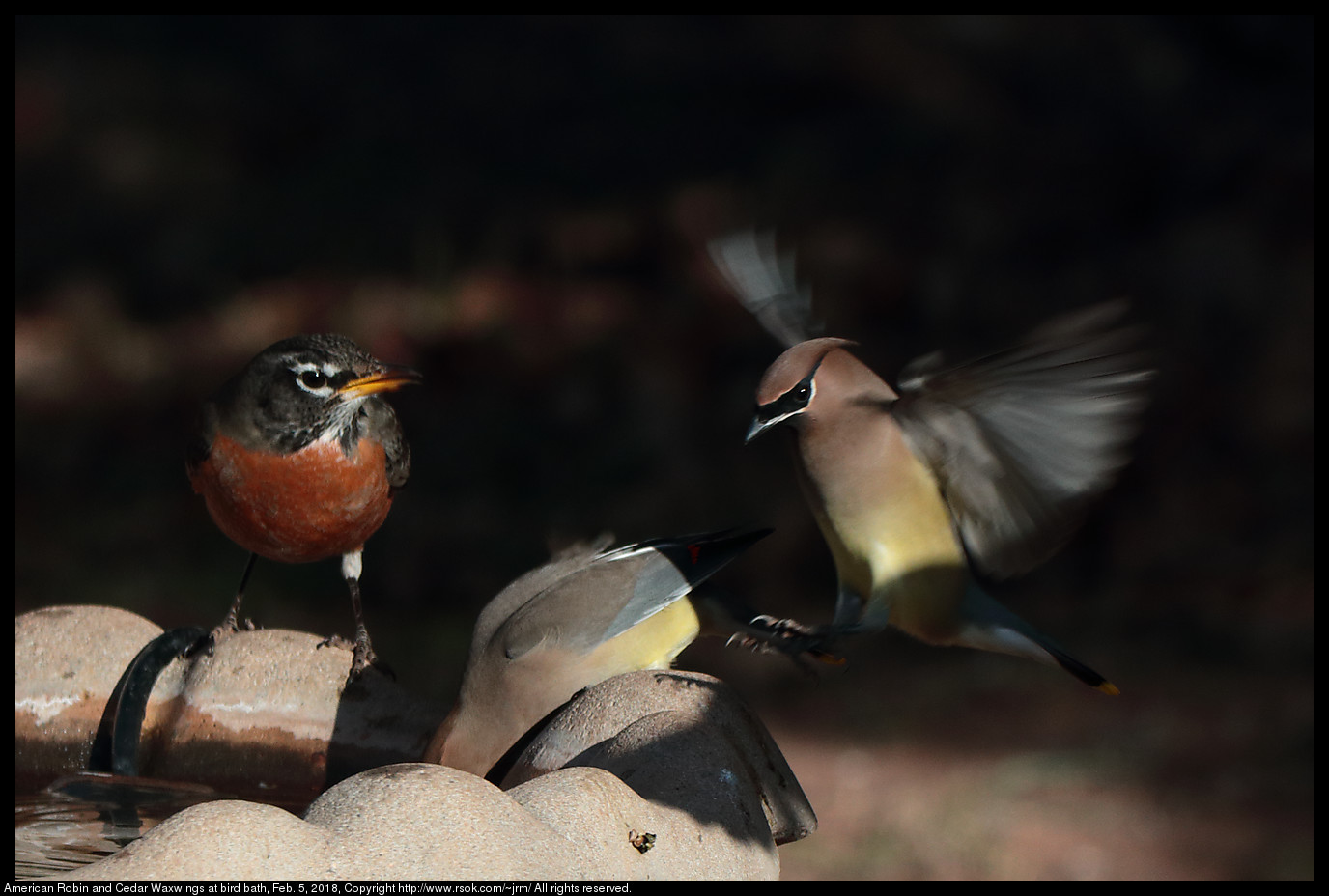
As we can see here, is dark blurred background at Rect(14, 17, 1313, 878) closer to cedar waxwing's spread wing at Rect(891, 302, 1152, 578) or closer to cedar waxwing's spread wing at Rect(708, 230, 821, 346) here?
cedar waxwing's spread wing at Rect(891, 302, 1152, 578)

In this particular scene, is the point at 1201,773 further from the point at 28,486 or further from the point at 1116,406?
the point at 28,486

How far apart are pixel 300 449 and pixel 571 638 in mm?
847

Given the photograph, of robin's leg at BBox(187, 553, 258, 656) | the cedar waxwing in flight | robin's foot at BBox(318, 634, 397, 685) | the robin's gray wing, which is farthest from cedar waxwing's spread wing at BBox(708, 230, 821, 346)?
robin's leg at BBox(187, 553, 258, 656)

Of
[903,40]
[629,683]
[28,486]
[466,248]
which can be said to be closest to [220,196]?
[466,248]

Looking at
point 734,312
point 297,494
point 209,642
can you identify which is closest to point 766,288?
point 297,494

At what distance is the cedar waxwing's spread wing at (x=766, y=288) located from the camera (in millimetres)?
3482

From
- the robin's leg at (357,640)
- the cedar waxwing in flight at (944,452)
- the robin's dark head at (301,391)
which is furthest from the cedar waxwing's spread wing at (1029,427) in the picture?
the robin's leg at (357,640)

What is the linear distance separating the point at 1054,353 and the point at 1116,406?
0.18 metres

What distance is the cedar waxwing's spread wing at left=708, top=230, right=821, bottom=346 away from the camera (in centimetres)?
348

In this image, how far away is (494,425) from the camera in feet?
37.2

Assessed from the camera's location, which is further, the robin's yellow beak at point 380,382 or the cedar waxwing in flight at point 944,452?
the robin's yellow beak at point 380,382

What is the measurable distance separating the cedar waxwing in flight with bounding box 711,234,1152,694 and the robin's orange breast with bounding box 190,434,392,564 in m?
1.09

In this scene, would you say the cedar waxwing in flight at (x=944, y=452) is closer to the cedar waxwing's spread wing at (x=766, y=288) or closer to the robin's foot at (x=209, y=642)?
the cedar waxwing's spread wing at (x=766, y=288)

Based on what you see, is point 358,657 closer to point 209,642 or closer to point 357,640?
point 357,640
